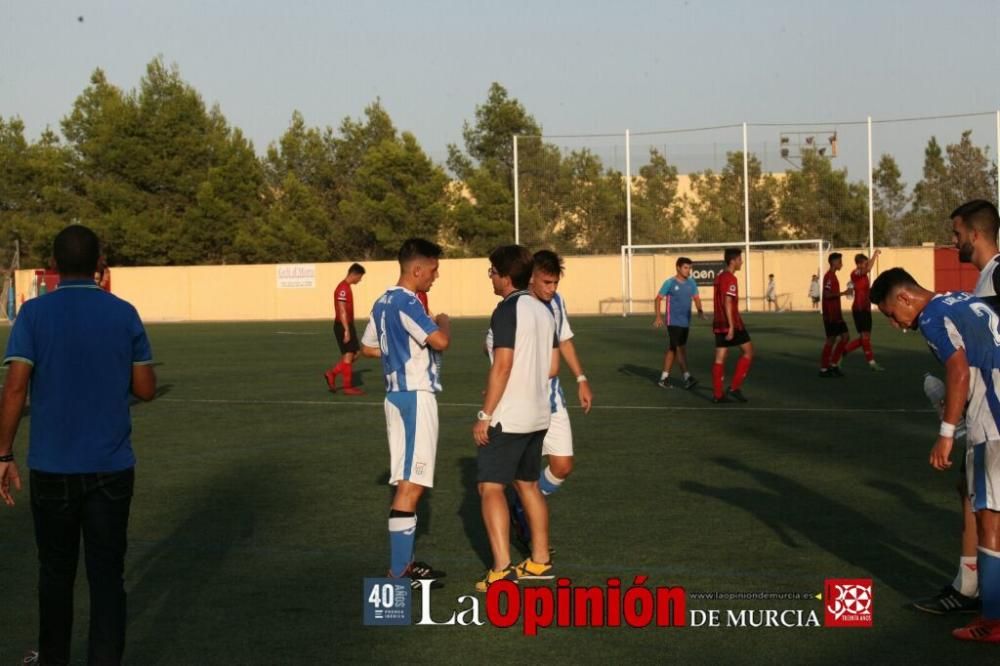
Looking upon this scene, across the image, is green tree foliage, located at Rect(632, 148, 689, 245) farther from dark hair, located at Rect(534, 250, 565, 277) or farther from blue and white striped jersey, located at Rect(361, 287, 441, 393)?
blue and white striped jersey, located at Rect(361, 287, 441, 393)

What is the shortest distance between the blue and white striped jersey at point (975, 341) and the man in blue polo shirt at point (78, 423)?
3.61 metres

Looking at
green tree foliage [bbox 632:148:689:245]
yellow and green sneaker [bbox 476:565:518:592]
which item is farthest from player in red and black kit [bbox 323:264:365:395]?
green tree foliage [bbox 632:148:689:245]

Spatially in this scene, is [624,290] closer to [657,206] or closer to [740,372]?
[657,206]

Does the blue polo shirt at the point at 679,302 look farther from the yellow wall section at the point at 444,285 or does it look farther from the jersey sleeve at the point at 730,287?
the yellow wall section at the point at 444,285

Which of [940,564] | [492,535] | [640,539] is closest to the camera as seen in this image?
[492,535]

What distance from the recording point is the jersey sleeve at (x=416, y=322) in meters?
7.19

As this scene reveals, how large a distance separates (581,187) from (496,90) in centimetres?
766

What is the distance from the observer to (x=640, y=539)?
838cm

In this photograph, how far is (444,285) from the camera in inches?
2269

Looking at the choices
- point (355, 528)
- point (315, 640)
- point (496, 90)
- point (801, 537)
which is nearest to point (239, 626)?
point (315, 640)

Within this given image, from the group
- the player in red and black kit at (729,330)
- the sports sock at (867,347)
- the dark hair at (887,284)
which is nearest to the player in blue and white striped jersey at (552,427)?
the dark hair at (887,284)

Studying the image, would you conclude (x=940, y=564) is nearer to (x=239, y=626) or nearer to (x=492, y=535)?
(x=492, y=535)

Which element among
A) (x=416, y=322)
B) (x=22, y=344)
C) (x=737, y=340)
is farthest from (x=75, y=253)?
(x=737, y=340)

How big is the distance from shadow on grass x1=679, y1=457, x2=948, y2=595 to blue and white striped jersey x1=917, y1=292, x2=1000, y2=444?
1.34 metres
